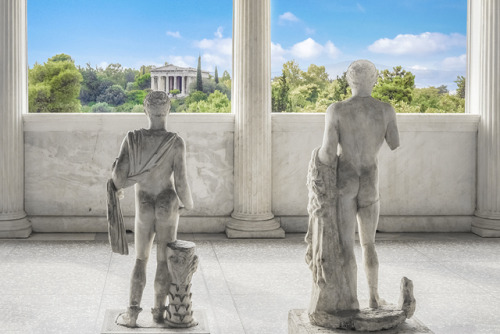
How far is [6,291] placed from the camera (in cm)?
712

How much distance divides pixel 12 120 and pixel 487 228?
23.2 ft

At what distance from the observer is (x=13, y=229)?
995 centimetres

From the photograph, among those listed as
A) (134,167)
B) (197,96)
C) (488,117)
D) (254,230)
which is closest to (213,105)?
(197,96)

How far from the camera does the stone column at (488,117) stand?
1053cm

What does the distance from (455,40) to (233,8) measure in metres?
3.57

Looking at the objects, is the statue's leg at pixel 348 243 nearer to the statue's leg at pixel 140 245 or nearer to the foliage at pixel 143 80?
the statue's leg at pixel 140 245

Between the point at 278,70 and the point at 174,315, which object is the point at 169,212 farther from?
the point at 278,70

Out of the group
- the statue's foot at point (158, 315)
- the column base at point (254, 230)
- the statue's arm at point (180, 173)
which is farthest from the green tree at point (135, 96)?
the statue's foot at point (158, 315)

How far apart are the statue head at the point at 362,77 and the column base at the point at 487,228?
5919mm

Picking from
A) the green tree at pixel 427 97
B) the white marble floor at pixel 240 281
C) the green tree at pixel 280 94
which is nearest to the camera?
the white marble floor at pixel 240 281

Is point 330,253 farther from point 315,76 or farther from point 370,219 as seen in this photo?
point 315,76

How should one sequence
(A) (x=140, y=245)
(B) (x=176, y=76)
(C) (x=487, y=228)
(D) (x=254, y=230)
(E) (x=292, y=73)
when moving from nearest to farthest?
(A) (x=140, y=245) < (D) (x=254, y=230) < (C) (x=487, y=228) < (B) (x=176, y=76) < (E) (x=292, y=73)

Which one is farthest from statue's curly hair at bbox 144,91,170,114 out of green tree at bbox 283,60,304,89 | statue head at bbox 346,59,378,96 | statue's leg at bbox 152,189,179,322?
green tree at bbox 283,60,304,89

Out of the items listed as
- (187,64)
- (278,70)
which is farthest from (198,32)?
(278,70)
